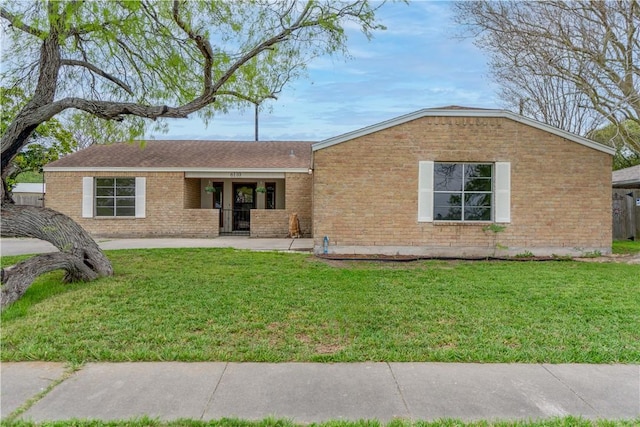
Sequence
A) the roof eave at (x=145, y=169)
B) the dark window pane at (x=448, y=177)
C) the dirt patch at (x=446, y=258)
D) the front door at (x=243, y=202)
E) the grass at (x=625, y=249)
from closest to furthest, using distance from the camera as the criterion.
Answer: the dirt patch at (x=446, y=258) → the dark window pane at (x=448, y=177) → the grass at (x=625, y=249) → the roof eave at (x=145, y=169) → the front door at (x=243, y=202)

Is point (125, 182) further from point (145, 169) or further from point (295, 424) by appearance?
point (295, 424)

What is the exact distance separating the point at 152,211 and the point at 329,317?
43.1 feet

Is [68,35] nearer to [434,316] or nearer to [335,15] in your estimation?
[335,15]

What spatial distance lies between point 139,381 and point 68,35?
6916mm

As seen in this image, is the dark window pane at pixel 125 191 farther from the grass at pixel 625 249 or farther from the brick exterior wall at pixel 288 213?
the grass at pixel 625 249

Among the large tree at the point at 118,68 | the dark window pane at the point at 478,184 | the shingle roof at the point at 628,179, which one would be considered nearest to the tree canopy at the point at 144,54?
the large tree at the point at 118,68

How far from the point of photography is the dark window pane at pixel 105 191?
1656 centimetres

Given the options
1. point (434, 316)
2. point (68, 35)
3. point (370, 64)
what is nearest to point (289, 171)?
point (370, 64)

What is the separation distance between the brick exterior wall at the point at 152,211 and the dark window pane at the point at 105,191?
1.79 feet

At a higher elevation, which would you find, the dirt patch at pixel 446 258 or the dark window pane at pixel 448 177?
the dark window pane at pixel 448 177

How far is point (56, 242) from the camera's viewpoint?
7316 mm

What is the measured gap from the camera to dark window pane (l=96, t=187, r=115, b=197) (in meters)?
16.6

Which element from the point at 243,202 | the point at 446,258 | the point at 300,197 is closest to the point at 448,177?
the point at 446,258

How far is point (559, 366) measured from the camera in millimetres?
3990
